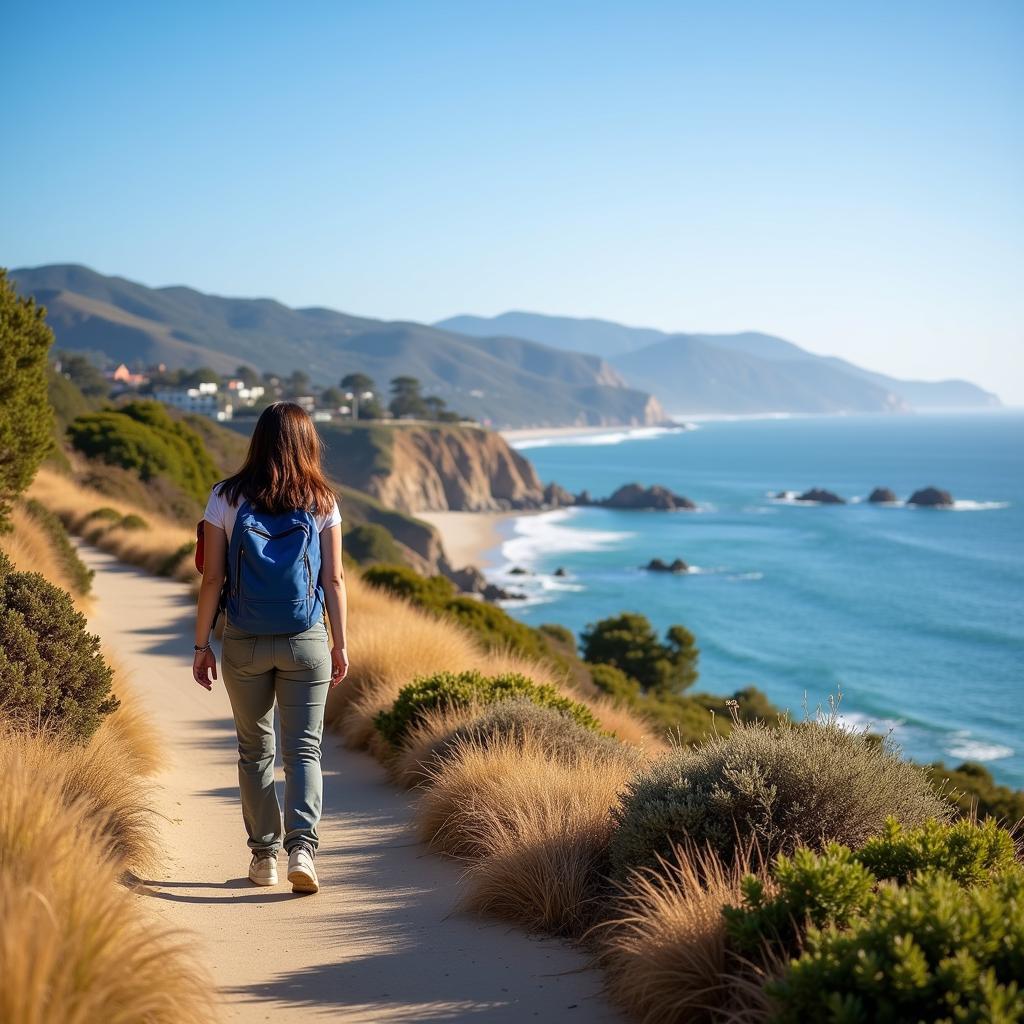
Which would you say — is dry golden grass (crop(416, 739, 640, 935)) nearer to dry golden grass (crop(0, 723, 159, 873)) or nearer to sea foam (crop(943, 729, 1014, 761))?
dry golden grass (crop(0, 723, 159, 873))

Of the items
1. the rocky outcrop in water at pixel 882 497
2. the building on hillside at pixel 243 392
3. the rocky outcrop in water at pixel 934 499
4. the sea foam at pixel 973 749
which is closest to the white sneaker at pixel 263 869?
the sea foam at pixel 973 749

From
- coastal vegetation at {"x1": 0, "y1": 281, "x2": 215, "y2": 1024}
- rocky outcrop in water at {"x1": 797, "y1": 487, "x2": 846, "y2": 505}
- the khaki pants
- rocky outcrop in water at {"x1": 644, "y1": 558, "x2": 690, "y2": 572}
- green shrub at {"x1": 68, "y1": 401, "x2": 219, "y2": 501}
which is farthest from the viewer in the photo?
rocky outcrop in water at {"x1": 797, "y1": 487, "x2": 846, "y2": 505}

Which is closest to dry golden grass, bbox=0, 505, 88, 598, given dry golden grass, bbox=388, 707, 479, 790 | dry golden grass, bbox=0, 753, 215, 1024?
dry golden grass, bbox=388, 707, 479, 790

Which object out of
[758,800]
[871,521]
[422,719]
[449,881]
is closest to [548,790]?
[449,881]

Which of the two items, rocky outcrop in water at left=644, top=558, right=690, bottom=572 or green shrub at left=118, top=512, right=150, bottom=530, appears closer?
green shrub at left=118, top=512, right=150, bottom=530

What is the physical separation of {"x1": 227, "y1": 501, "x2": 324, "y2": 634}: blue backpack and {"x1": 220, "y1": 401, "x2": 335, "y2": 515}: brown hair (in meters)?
0.05

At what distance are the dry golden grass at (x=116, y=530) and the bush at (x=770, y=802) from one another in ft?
38.4

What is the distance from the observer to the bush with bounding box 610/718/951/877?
4586 millimetres

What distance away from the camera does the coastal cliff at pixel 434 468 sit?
9688cm

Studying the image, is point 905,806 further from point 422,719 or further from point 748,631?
point 748,631

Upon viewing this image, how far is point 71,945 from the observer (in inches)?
121

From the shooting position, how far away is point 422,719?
826 centimetres

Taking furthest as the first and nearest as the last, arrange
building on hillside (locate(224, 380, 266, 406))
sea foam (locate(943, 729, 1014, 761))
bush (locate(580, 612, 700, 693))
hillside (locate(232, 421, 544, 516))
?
building on hillside (locate(224, 380, 266, 406)) < hillside (locate(232, 421, 544, 516)) < bush (locate(580, 612, 700, 693)) < sea foam (locate(943, 729, 1014, 761))

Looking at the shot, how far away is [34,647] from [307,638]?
2.11 metres
